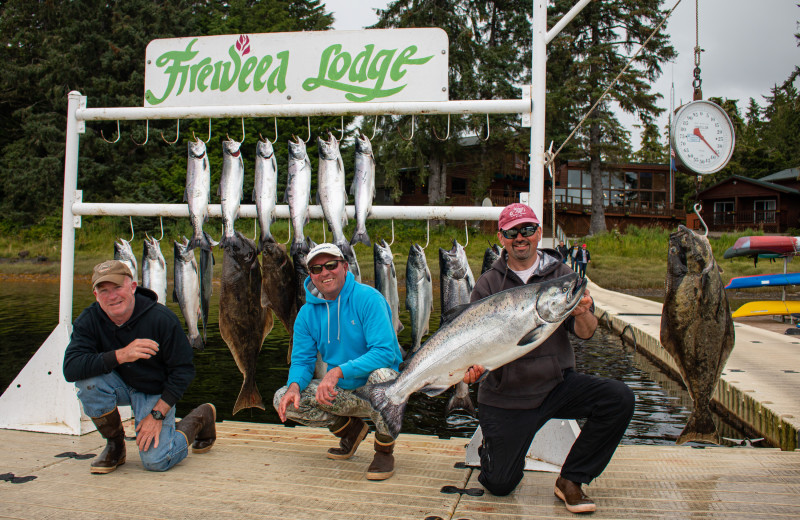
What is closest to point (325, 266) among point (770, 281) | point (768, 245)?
point (768, 245)

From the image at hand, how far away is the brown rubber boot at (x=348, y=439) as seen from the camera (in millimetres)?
4348

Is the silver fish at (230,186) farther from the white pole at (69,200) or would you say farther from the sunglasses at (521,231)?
the sunglasses at (521,231)

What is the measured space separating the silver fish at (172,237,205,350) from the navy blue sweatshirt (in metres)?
0.99

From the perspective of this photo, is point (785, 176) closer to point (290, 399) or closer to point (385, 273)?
point (385, 273)

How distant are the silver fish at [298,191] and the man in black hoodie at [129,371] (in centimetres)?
117

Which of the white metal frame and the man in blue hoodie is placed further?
the white metal frame

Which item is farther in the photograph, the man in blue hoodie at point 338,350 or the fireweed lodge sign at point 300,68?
the fireweed lodge sign at point 300,68

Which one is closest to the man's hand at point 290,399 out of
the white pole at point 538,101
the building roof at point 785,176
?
the white pole at point 538,101

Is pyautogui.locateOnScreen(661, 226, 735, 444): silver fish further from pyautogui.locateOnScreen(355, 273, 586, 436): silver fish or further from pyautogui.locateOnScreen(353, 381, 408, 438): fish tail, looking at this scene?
pyautogui.locateOnScreen(353, 381, 408, 438): fish tail

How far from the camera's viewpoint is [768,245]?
7707 mm

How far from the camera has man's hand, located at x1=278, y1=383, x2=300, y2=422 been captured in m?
3.99

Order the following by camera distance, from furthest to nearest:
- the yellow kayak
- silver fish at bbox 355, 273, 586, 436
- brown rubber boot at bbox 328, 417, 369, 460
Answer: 1. the yellow kayak
2. brown rubber boot at bbox 328, 417, 369, 460
3. silver fish at bbox 355, 273, 586, 436

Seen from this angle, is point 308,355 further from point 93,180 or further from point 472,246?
point 93,180

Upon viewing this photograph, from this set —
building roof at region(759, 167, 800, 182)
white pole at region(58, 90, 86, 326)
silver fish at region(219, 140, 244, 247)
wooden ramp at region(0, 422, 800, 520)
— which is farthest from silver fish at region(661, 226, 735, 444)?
building roof at region(759, 167, 800, 182)
